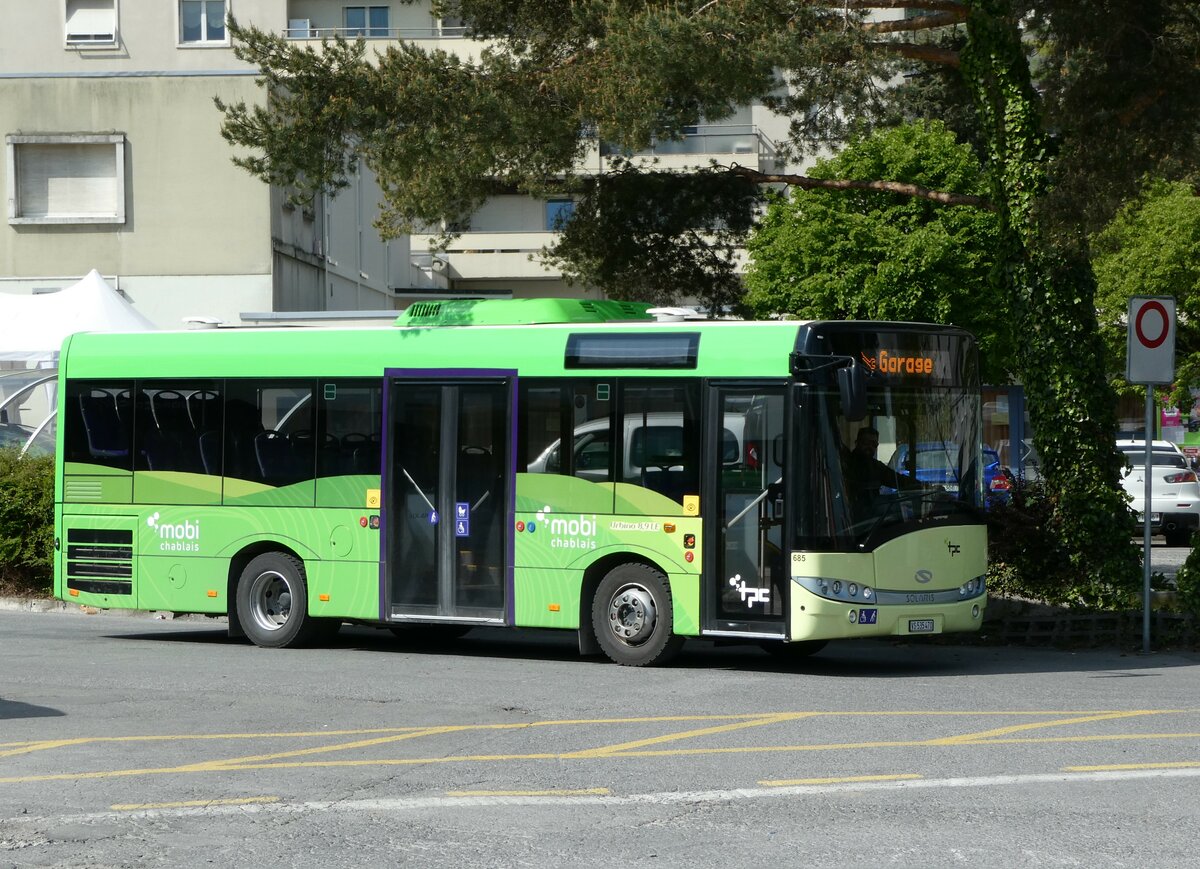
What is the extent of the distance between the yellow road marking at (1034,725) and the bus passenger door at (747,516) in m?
2.75

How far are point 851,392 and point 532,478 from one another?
2.82 metres

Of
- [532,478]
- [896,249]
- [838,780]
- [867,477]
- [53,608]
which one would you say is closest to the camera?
[838,780]

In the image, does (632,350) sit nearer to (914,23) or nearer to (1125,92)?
(914,23)

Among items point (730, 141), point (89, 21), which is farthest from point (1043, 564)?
point (730, 141)

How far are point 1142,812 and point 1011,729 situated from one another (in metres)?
2.63

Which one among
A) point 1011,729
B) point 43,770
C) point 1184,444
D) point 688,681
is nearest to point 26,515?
point 688,681

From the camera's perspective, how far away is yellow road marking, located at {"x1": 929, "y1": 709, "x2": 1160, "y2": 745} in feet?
32.4

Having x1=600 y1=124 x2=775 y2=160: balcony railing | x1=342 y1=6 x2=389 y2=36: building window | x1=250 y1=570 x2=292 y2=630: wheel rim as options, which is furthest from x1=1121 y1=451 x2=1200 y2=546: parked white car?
x1=342 y1=6 x2=389 y2=36: building window

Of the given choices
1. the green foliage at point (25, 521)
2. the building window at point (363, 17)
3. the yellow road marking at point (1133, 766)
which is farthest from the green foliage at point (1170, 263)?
the yellow road marking at point (1133, 766)

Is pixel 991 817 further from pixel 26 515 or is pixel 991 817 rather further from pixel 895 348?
pixel 26 515

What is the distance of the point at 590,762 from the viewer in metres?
9.14

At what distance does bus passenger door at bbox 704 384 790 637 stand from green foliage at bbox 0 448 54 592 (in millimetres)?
9670

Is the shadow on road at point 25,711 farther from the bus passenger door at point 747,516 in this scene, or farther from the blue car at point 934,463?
the blue car at point 934,463

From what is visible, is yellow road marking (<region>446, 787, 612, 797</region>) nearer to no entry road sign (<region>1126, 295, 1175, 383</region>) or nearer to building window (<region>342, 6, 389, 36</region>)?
no entry road sign (<region>1126, 295, 1175, 383</region>)
